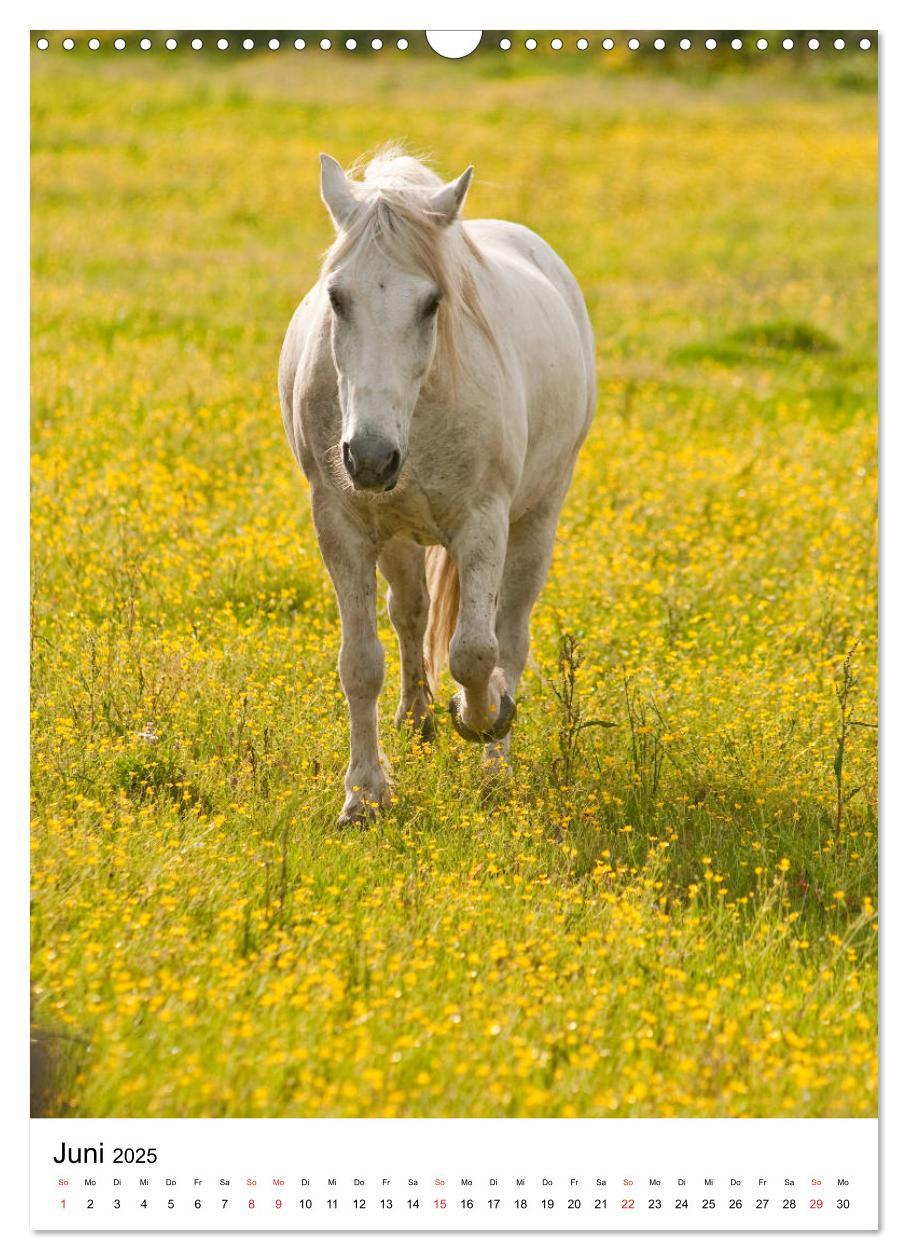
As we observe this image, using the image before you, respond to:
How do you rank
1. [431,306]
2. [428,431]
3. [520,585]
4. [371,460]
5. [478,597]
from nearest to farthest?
[371,460] → [431,306] → [428,431] → [478,597] → [520,585]

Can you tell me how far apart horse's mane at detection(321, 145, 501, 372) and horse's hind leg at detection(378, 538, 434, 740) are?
1590 mm

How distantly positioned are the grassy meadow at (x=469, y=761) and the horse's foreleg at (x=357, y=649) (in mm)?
149

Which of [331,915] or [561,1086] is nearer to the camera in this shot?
[561,1086]

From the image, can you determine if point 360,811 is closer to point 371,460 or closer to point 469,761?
point 469,761

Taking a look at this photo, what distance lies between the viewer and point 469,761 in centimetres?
644

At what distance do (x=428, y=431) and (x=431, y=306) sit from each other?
62 centimetres

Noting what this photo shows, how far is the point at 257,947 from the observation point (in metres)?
4.73
